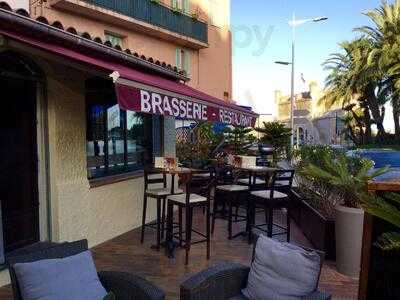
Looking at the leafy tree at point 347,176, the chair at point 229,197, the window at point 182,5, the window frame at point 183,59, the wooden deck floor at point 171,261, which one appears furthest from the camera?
the window frame at point 183,59

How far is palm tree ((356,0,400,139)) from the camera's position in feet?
109

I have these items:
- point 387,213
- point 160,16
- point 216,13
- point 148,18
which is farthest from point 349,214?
point 216,13

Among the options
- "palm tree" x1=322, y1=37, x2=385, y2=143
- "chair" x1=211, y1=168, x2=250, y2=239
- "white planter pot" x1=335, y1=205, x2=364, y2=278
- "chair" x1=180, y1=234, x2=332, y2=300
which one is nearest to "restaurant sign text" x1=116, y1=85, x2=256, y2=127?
"chair" x1=211, y1=168, x2=250, y2=239

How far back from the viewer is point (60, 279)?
10.8ft

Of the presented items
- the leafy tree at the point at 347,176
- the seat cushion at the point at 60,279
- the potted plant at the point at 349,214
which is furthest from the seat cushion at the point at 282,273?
the leafy tree at the point at 347,176

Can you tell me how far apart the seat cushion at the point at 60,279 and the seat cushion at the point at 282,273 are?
1.32 meters

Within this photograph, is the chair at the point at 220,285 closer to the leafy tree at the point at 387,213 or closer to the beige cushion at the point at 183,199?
the leafy tree at the point at 387,213

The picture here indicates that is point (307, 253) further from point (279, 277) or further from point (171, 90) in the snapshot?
point (171, 90)

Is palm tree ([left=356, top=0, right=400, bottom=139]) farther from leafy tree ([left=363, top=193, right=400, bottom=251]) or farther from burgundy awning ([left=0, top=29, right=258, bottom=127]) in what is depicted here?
leafy tree ([left=363, top=193, right=400, bottom=251])

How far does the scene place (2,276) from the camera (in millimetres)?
5340

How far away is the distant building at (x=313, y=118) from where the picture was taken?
36.6 m

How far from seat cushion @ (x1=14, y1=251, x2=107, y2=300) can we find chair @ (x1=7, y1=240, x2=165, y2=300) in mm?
76

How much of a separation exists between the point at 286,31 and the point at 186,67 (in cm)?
732

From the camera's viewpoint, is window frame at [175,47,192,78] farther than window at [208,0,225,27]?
No
